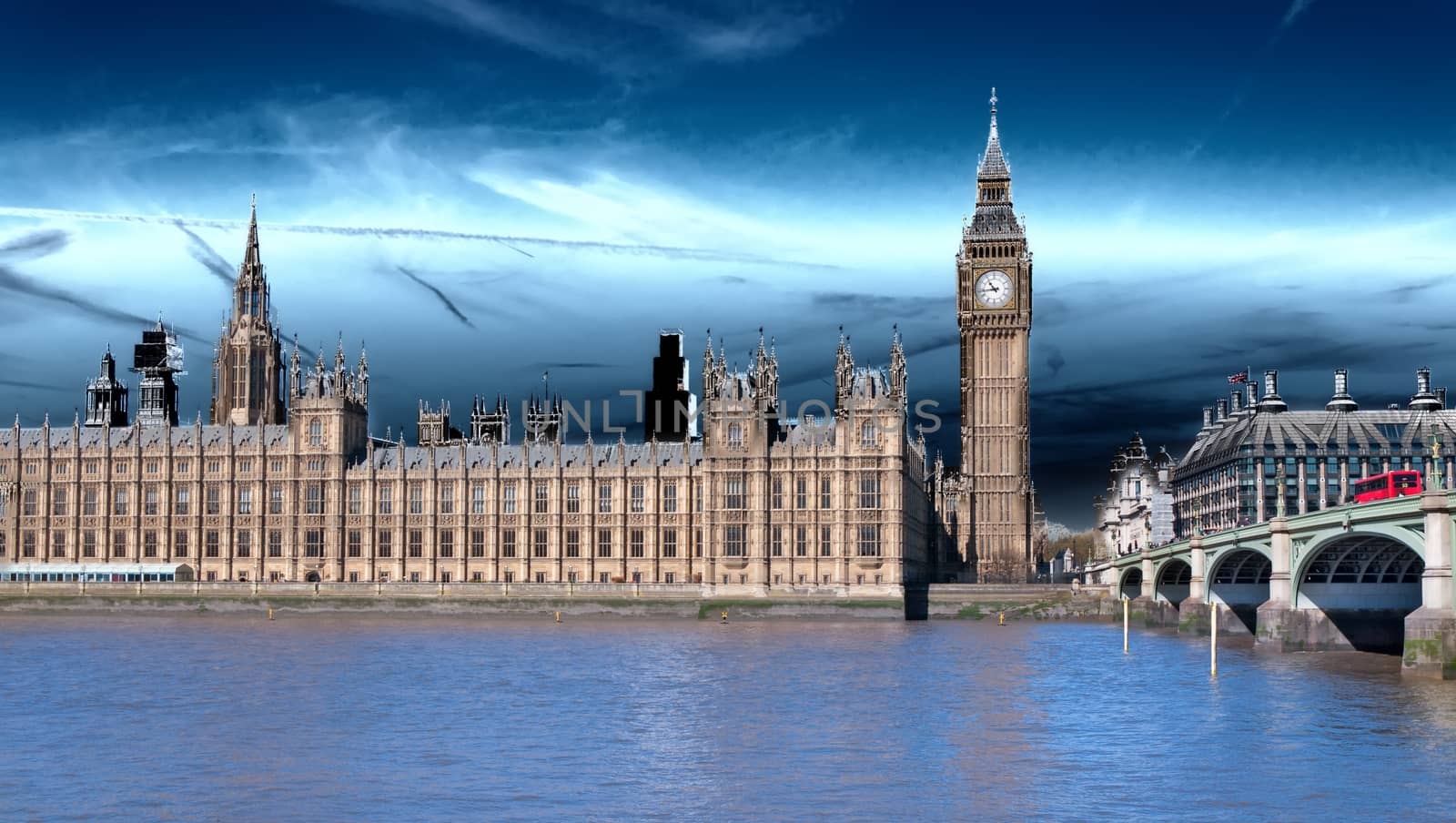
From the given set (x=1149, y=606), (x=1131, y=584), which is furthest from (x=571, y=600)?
(x=1131, y=584)

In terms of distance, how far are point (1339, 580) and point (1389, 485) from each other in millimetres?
5744

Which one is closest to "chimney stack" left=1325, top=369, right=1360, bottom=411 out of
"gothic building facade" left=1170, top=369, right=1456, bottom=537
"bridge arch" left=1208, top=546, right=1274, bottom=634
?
"gothic building facade" left=1170, top=369, right=1456, bottom=537

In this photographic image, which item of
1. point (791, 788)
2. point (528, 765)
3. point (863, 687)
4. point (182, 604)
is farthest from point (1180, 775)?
point (182, 604)

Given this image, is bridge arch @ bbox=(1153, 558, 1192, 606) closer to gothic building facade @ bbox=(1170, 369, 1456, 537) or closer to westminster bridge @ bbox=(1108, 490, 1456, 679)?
westminster bridge @ bbox=(1108, 490, 1456, 679)

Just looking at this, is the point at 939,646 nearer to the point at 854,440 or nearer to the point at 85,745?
the point at 854,440

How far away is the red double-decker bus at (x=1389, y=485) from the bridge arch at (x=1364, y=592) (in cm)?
331

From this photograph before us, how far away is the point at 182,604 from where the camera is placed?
13012 cm

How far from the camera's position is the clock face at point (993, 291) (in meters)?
165

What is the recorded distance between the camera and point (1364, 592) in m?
86.3

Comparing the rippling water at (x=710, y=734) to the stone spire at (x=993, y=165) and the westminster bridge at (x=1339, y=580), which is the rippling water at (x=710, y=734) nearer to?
the westminster bridge at (x=1339, y=580)

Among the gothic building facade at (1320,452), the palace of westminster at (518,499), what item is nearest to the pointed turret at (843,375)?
the palace of westminster at (518,499)

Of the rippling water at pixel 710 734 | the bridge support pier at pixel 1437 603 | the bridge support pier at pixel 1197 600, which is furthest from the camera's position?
the bridge support pier at pixel 1197 600

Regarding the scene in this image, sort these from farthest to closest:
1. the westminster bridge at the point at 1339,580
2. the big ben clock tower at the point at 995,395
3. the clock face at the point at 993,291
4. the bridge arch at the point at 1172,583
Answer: the clock face at the point at 993,291 → the big ben clock tower at the point at 995,395 → the bridge arch at the point at 1172,583 → the westminster bridge at the point at 1339,580

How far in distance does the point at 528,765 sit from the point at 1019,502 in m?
120
